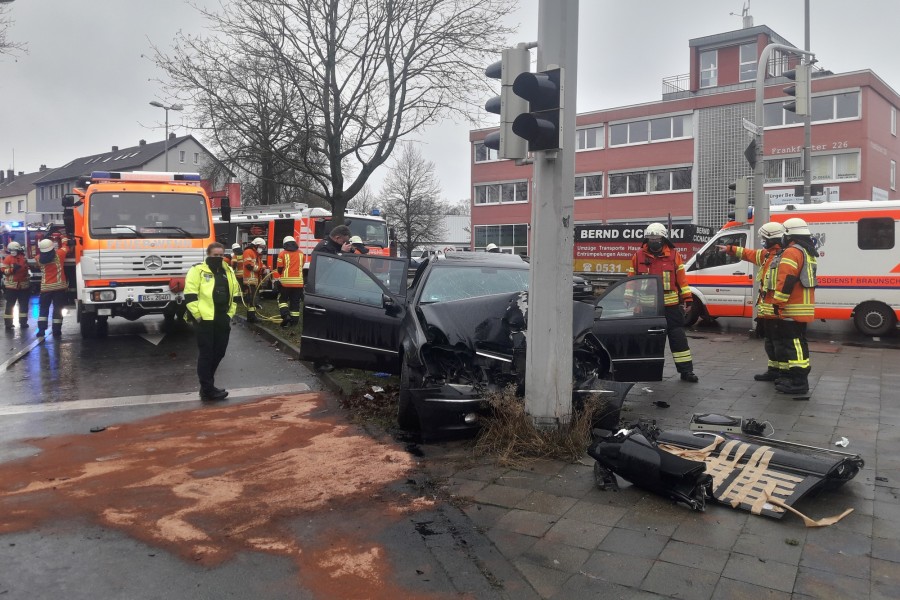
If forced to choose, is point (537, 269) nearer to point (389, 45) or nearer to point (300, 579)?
point (300, 579)

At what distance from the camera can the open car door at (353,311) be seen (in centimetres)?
750

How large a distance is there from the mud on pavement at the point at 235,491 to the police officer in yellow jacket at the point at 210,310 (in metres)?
1.22

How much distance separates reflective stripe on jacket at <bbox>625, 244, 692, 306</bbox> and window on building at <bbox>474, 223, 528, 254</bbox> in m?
36.7

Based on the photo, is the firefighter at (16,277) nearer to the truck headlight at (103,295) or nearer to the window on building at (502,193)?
the truck headlight at (103,295)

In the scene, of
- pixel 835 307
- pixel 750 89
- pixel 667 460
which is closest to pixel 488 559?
pixel 667 460

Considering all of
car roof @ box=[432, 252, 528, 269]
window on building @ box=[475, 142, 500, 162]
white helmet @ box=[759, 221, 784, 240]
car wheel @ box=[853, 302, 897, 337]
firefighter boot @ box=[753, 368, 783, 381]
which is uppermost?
window on building @ box=[475, 142, 500, 162]

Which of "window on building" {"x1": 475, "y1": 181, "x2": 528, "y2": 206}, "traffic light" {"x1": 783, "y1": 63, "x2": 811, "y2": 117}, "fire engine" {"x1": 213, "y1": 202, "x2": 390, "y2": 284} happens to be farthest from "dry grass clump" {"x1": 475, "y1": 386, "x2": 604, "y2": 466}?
"window on building" {"x1": 475, "y1": 181, "x2": 528, "y2": 206}

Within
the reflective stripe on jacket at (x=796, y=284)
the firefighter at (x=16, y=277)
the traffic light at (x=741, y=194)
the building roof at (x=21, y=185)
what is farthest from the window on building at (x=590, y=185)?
the building roof at (x=21, y=185)

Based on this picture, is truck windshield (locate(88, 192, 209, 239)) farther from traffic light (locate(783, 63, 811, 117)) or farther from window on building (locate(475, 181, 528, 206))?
window on building (locate(475, 181, 528, 206))

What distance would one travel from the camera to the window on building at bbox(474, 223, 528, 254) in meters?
46.3

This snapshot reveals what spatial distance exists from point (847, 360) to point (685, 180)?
99.2 feet

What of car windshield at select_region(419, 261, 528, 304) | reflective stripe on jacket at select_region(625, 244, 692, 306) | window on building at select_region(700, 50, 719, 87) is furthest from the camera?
window on building at select_region(700, 50, 719, 87)

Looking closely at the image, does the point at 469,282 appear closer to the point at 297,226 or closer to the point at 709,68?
the point at 297,226

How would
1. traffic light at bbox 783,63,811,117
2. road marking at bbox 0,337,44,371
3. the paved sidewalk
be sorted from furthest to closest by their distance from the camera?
traffic light at bbox 783,63,811,117 → road marking at bbox 0,337,44,371 → the paved sidewalk
